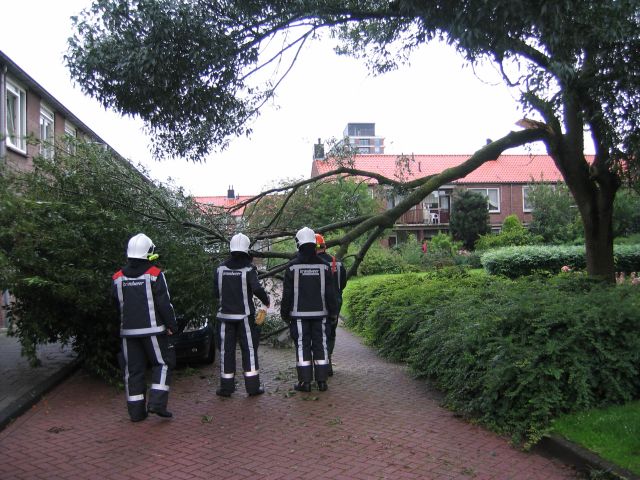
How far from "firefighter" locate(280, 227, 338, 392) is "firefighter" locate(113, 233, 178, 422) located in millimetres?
1651

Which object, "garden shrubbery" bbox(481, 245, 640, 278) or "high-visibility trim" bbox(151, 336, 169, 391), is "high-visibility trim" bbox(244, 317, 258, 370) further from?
"garden shrubbery" bbox(481, 245, 640, 278)

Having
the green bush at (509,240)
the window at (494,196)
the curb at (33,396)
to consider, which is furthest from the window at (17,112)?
the window at (494,196)

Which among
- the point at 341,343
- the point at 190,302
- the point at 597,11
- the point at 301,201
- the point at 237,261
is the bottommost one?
the point at 341,343

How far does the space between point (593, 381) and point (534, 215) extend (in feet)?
95.5

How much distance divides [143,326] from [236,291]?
129 cm

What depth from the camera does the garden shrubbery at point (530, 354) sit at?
5.14 meters

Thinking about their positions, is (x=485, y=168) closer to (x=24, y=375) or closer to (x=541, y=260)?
(x=541, y=260)

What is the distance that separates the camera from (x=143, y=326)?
595cm

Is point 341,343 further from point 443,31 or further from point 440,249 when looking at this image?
point 440,249

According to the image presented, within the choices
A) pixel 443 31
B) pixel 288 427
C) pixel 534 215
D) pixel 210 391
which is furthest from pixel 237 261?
pixel 534 215

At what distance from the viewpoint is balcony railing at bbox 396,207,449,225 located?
4262cm

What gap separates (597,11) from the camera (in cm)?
563

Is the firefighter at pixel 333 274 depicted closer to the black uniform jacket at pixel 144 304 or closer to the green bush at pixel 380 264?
the black uniform jacket at pixel 144 304

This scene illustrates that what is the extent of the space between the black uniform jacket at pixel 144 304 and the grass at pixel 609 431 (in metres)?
3.69
